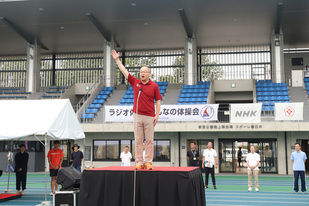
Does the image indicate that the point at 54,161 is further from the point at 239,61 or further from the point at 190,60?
the point at 239,61

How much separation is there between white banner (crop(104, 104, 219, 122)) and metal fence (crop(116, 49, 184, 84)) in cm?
1363

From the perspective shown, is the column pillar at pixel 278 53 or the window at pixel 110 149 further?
the column pillar at pixel 278 53

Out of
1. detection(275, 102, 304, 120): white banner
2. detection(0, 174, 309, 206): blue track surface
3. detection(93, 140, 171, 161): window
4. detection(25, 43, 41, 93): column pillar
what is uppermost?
detection(25, 43, 41, 93): column pillar

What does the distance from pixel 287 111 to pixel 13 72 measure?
30687mm

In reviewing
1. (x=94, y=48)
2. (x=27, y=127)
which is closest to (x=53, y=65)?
(x=94, y=48)

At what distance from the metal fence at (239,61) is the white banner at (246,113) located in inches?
523

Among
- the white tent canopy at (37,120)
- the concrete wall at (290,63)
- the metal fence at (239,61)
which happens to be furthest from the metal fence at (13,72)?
the white tent canopy at (37,120)

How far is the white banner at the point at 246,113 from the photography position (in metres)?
21.5

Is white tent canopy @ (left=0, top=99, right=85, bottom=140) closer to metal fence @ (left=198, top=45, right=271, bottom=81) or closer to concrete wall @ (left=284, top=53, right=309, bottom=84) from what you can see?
metal fence @ (left=198, top=45, right=271, bottom=81)

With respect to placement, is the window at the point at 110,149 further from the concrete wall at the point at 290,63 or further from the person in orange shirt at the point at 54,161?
the concrete wall at the point at 290,63

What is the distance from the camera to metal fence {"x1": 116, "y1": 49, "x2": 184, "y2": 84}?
36781 mm

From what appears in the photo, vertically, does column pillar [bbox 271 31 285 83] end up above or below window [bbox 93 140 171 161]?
above

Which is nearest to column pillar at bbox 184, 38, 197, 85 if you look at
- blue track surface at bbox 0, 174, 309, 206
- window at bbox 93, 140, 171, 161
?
window at bbox 93, 140, 171, 161

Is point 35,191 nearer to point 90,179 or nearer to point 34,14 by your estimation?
point 90,179
